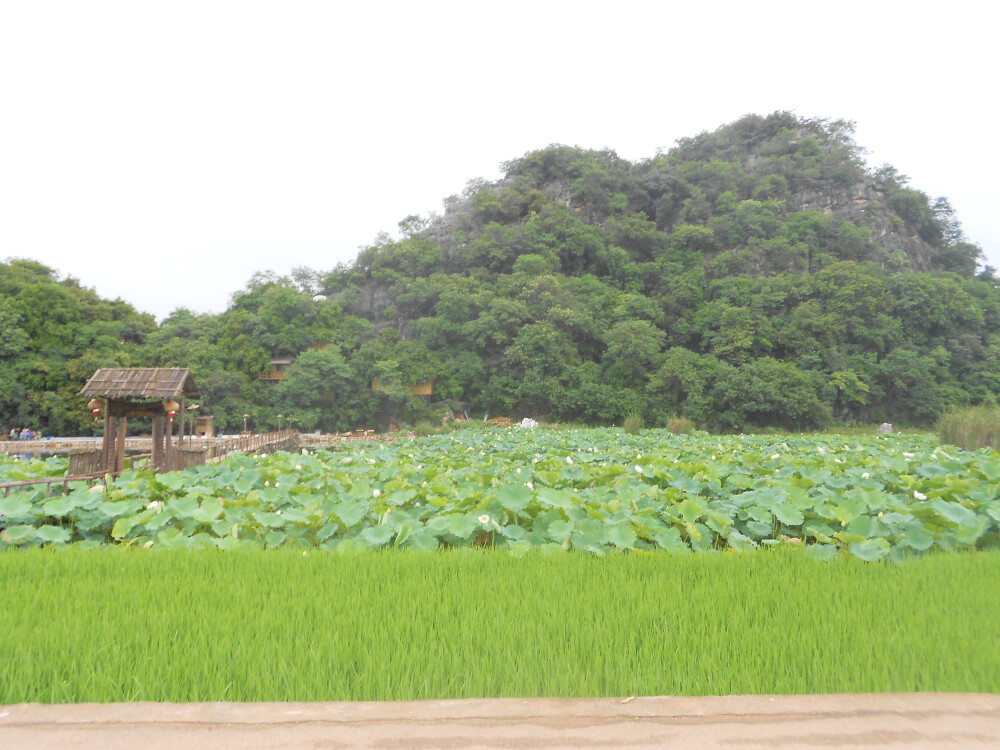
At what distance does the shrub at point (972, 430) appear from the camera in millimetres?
9852

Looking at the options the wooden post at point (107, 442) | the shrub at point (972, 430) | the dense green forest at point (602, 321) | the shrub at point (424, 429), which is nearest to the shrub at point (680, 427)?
the shrub at point (972, 430)

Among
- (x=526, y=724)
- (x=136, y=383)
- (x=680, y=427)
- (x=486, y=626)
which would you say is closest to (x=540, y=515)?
(x=486, y=626)

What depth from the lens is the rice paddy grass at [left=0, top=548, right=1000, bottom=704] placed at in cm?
164

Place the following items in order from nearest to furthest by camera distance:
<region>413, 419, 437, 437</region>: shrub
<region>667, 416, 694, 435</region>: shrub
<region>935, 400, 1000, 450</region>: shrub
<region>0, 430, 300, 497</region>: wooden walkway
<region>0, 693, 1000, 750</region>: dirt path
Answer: <region>0, 693, 1000, 750</region>: dirt path
<region>0, 430, 300, 497</region>: wooden walkway
<region>935, 400, 1000, 450</region>: shrub
<region>667, 416, 694, 435</region>: shrub
<region>413, 419, 437, 437</region>: shrub

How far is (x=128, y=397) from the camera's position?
23.9 ft

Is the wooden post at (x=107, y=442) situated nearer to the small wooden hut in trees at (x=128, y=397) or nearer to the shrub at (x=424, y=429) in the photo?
the small wooden hut in trees at (x=128, y=397)

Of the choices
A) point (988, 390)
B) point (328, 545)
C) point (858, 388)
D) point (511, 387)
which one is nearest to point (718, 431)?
point (858, 388)

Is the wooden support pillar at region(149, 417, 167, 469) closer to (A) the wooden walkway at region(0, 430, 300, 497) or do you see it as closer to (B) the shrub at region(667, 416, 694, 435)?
(A) the wooden walkway at region(0, 430, 300, 497)

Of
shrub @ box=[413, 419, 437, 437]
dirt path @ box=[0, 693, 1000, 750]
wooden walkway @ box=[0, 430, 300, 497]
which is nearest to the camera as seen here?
dirt path @ box=[0, 693, 1000, 750]

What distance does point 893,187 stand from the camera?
37.2m

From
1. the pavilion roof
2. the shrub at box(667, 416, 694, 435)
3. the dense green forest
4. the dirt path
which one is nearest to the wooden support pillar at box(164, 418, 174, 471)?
the pavilion roof

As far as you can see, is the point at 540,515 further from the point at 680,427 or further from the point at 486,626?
the point at 680,427

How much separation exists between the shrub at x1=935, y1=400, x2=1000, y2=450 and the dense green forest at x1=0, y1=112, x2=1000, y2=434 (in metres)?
13.0

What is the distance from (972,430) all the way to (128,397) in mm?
13608
